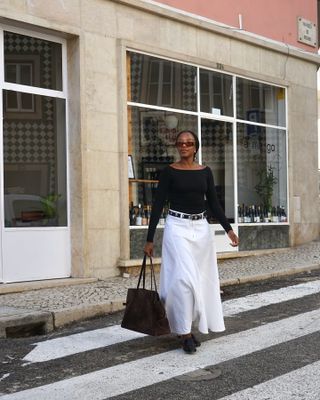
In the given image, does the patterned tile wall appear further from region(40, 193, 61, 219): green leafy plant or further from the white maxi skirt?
the white maxi skirt

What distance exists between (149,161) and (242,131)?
111 inches

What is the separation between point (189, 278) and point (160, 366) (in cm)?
79

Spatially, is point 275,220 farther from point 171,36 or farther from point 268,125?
point 171,36

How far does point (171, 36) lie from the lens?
37.1 ft

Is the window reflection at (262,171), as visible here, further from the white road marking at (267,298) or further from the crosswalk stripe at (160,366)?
the crosswalk stripe at (160,366)

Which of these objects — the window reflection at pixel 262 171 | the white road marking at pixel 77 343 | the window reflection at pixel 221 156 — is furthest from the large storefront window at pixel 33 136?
the window reflection at pixel 262 171

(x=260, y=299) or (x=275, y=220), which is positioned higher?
(x=275, y=220)

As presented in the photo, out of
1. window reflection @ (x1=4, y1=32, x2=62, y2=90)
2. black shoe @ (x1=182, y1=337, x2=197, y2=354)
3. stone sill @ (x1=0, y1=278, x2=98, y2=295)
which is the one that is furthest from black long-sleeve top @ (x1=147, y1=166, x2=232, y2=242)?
window reflection @ (x1=4, y1=32, x2=62, y2=90)

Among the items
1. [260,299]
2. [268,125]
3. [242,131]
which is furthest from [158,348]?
[268,125]

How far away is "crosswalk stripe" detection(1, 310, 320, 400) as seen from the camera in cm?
461

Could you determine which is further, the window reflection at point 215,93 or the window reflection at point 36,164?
the window reflection at point 215,93

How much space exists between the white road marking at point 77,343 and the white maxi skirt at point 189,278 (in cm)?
92

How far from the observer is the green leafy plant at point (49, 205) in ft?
31.6

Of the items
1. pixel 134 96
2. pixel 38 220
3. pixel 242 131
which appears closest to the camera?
pixel 38 220
